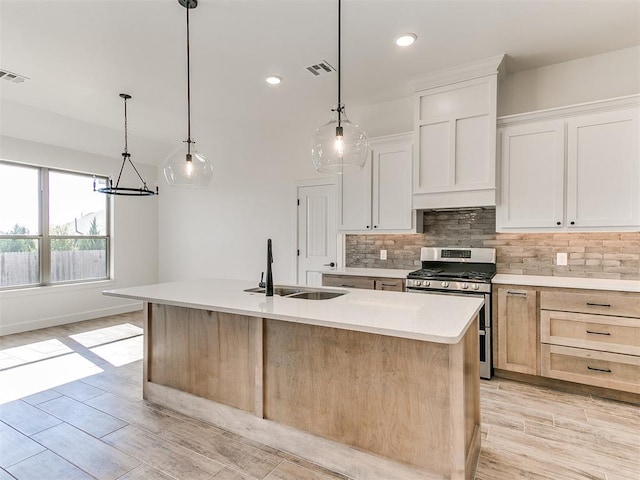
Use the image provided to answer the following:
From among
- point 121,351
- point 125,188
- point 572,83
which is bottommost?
point 121,351

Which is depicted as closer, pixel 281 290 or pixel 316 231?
pixel 281 290

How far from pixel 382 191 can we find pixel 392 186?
5.0 inches

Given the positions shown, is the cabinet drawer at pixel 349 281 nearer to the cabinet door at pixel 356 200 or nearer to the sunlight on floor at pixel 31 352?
the cabinet door at pixel 356 200

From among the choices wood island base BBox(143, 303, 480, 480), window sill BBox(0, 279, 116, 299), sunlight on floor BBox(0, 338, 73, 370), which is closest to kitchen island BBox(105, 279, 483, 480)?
wood island base BBox(143, 303, 480, 480)

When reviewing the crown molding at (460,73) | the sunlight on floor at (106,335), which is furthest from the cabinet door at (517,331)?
the sunlight on floor at (106,335)

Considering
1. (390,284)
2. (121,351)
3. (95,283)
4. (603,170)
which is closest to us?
(603,170)

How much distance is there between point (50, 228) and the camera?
5348 mm

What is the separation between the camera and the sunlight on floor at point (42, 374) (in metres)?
3.12

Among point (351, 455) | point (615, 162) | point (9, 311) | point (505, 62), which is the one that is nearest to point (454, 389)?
point (351, 455)

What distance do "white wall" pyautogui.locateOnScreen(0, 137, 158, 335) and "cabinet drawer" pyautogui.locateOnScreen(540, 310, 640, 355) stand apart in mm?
6194

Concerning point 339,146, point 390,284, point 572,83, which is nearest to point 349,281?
point 390,284

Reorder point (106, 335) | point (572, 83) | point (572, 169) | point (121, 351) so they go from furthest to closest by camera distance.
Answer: point (106, 335) → point (121, 351) → point (572, 83) → point (572, 169)

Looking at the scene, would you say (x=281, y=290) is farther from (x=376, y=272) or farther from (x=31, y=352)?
(x=31, y=352)

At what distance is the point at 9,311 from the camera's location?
487 centimetres
